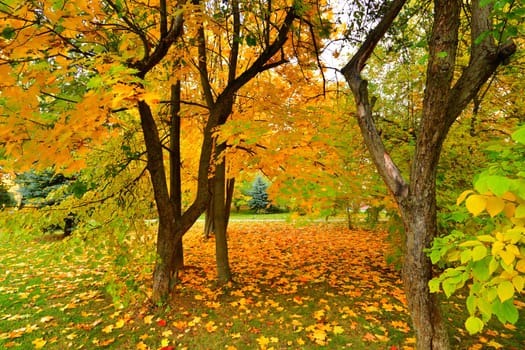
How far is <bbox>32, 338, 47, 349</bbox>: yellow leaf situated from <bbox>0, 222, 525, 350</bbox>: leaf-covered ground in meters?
0.01

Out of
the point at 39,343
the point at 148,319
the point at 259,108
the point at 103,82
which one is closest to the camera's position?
the point at 103,82

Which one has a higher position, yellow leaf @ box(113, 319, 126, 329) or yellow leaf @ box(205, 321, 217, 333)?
yellow leaf @ box(113, 319, 126, 329)

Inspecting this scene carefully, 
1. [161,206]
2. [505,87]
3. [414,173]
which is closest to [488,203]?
[414,173]

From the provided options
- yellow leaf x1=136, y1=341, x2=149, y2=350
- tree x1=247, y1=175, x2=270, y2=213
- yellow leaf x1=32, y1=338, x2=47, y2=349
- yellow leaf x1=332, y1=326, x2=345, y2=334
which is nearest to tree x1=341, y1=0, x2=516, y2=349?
yellow leaf x1=332, y1=326, x2=345, y2=334

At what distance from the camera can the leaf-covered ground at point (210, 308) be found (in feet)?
11.9

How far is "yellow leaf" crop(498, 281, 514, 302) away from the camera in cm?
124

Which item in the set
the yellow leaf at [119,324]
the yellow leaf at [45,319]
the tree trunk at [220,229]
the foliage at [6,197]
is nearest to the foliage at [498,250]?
the yellow leaf at [119,324]

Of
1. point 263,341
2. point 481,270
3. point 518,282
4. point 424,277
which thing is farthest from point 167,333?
point 518,282

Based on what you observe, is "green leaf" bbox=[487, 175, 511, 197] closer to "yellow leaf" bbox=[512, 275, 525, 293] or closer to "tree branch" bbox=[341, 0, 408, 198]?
"yellow leaf" bbox=[512, 275, 525, 293]

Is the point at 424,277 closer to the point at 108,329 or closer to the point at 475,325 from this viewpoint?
the point at 475,325

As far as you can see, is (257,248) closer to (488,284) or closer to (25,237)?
(25,237)

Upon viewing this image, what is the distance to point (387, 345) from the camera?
3.47 meters

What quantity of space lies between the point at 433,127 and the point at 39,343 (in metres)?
5.21

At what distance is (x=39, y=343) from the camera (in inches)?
142
